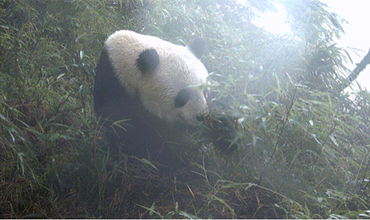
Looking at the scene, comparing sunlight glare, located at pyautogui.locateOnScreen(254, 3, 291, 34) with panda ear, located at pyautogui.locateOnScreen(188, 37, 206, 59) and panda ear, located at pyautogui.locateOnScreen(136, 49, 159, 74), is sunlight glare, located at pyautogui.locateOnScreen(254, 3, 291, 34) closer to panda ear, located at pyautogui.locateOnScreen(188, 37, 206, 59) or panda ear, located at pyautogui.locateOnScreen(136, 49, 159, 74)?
panda ear, located at pyautogui.locateOnScreen(188, 37, 206, 59)

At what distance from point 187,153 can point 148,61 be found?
688 millimetres

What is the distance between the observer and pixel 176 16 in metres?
3.65

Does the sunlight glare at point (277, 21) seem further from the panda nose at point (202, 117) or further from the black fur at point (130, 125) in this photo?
the black fur at point (130, 125)

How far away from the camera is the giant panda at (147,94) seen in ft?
6.68

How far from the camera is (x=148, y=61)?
2.01m

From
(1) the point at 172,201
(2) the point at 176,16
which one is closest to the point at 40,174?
(1) the point at 172,201

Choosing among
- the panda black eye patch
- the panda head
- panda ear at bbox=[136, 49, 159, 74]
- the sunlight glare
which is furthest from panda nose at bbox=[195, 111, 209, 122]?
the sunlight glare

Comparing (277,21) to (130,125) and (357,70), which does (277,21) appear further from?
(130,125)

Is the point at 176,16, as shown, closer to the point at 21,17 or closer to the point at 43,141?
the point at 21,17

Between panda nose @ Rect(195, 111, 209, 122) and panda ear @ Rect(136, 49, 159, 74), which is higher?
panda ear @ Rect(136, 49, 159, 74)

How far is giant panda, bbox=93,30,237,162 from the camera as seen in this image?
2037 millimetres

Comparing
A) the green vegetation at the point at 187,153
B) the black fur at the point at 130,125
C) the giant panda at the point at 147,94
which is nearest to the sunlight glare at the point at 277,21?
the green vegetation at the point at 187,153

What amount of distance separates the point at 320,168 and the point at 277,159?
298 mm

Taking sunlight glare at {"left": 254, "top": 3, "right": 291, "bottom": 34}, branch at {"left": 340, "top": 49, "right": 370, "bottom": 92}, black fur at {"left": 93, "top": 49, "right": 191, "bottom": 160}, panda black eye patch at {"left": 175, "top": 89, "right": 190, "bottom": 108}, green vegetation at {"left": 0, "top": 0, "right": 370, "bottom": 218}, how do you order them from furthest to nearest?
sunlight glare at {"left": 254, "top": 3, "right": 291, "bottom": 34} < branch at {"left": 340, "top": 49, "right": 370, "bottom": 92} < black fur at {"left": 93, "top": 49, "right": 191, "bottom": 160} < panda black eye patch at {"left": 175, "top": 89, "right": 190, "bottom": 108} < green vegetation at {"left": 0, "top": 0, "right": 370, "bottom": 218}
